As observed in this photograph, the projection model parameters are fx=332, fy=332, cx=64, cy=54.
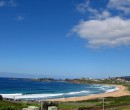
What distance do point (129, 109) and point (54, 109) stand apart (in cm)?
2743

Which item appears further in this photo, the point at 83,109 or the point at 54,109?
the point at 83,109

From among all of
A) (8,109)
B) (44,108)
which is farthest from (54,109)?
(8,109)

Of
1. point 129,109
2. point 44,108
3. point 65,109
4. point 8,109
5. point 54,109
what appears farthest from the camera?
point 65,109

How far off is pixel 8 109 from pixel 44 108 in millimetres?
5862

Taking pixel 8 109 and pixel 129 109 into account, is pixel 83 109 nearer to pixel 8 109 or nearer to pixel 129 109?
pixel 129 109

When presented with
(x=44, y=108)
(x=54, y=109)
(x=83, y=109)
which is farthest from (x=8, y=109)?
(x=83, y=109)

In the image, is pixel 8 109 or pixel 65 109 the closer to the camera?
pixel 8 109

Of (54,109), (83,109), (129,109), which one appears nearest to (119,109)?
(129,109)

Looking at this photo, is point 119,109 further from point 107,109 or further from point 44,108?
point 44,108

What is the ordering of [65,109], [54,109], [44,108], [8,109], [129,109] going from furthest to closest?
1. [65,109]
2. [129,109]
3. [8,109]
4. [44,108]
5. [54,109]

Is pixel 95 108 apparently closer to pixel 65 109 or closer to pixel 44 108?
pixel 65 109

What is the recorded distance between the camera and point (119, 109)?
53.1 m

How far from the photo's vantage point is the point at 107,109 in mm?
53375

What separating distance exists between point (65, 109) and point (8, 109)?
20295mm
